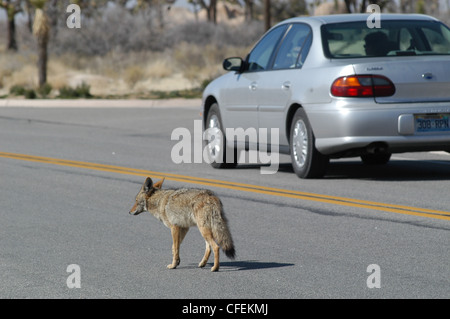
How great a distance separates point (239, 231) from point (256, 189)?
2572mm

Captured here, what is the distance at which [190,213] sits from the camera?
6719 mm

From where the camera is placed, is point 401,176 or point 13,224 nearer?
point 13,224

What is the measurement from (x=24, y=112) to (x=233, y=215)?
17012mm

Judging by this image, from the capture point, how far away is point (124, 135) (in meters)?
18.7

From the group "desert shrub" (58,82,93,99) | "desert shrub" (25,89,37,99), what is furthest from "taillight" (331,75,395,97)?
"desert shrub" (25,89,37,99)

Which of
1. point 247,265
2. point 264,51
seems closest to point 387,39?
point 264,51

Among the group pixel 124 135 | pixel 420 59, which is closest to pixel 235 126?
pixel 420 59

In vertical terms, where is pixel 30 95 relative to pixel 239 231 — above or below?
above

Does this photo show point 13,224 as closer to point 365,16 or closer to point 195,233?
→ point 195,233

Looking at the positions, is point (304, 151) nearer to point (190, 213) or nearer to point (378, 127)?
point (378, 127)

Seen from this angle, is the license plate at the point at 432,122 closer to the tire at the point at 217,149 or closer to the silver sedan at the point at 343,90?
the silver sedan at the point at 343,90

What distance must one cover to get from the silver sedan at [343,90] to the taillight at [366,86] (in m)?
0.01

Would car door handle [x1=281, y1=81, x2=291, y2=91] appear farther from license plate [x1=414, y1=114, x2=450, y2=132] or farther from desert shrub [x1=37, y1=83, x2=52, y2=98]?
desert shrub [x1=37, y1=83, x2=52, y2=98]
